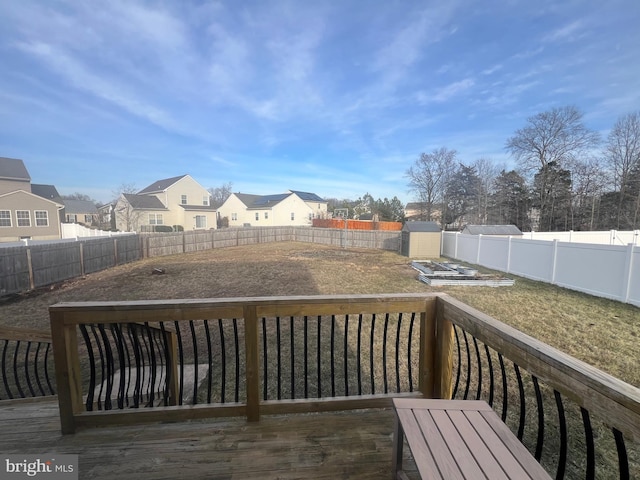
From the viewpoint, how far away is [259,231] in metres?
22.5

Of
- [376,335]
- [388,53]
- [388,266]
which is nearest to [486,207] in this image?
[388,266]

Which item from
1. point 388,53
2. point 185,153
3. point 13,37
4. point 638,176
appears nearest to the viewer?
point 13,37

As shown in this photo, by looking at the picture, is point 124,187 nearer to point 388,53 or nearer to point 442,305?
point 388,53

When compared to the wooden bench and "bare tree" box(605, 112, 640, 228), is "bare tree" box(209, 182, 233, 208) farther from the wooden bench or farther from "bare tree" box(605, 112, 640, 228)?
the wooden bench

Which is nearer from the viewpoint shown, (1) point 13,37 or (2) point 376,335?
(2) point 376,335

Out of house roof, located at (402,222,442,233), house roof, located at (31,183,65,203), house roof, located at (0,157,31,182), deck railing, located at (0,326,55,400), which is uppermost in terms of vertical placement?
house roof, located at (0,157,31,182)

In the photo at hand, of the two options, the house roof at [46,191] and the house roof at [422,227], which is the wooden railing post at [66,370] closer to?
the house roof at [422,227]

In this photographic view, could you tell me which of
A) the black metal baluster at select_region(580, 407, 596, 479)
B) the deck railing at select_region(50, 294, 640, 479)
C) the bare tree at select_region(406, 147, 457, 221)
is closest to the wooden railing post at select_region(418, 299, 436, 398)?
the deck railing at select_region(50, 294, 640, 479)

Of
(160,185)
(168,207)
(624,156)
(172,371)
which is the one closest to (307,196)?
(168,207)

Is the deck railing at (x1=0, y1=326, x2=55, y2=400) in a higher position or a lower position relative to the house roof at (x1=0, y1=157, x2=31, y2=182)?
lower

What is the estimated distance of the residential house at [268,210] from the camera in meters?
32.1

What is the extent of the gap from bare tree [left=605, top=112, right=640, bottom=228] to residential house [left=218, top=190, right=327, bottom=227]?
27904mm

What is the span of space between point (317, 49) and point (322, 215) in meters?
28.5

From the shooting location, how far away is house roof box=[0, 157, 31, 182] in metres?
22.7
